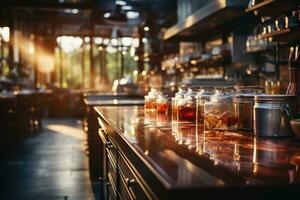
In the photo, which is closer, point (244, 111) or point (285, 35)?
point (244, 111)

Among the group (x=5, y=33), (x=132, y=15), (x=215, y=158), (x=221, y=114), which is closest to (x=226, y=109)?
(x=221, y=114)

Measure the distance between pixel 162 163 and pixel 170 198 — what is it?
231mm

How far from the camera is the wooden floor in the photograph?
4.52 metres

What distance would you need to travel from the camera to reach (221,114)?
1879mm

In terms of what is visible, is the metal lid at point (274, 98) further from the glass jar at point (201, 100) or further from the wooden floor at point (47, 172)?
the wooden floor at point (47, 172)

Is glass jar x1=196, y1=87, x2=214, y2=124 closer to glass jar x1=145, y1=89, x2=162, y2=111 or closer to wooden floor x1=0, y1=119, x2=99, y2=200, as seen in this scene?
glass jar x1=145, y1=89, x2=162, y2=111

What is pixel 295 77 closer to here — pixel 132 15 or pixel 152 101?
pixel 152 101

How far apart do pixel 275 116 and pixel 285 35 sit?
2.90 meters

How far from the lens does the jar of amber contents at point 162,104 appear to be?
2.97 meters

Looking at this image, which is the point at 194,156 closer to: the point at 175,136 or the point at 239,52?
the point at 175,136

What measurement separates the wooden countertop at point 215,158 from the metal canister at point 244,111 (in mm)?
120

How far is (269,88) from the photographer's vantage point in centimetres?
273

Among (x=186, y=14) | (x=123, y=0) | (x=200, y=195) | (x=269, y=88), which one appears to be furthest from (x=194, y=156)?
(x=123, y=0)

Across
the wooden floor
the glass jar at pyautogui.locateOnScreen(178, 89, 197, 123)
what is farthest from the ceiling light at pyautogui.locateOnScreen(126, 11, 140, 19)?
the glass jar at pyautogui.locateOnScreen(178, 89, 197, 123)
